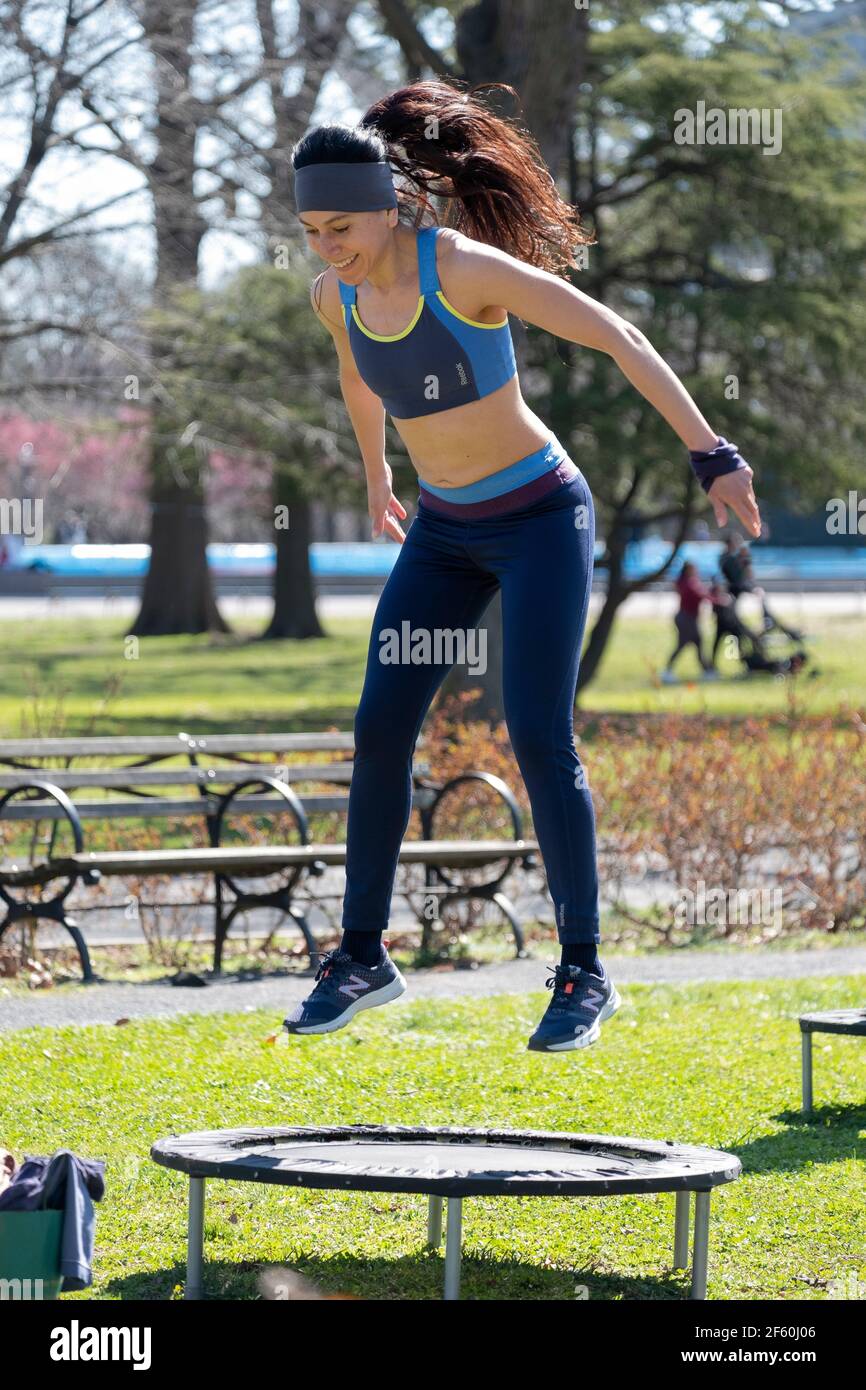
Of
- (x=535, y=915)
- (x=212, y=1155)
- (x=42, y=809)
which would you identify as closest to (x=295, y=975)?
(x=42, y=809)

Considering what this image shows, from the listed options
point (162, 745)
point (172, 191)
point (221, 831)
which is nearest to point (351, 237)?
point (221, 831)

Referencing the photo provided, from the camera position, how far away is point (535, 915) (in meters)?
10.9

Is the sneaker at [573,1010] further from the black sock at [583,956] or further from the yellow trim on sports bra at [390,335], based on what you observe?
the yellow trim on sports bra at [390,335]

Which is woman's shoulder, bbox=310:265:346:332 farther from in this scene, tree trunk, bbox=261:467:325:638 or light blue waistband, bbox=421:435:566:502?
tree trunk, bbox=261:467:325:638

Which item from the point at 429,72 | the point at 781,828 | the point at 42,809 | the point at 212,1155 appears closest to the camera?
the point at 212,1155

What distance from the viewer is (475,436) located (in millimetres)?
4469

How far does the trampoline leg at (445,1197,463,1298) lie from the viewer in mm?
4031

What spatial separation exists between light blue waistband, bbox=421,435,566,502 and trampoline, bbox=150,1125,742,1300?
1571 millimetres

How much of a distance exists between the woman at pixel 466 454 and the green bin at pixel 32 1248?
0.82m

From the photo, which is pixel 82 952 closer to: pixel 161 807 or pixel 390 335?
pixel 161 807

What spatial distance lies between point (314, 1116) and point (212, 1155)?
66.3 inches

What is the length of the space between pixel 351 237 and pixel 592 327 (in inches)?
24.7

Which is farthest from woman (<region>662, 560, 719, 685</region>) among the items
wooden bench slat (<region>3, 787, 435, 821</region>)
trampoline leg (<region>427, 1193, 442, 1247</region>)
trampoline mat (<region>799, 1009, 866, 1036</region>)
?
trampoline leg (<region>427, 1193, 442, 1247</region>)
